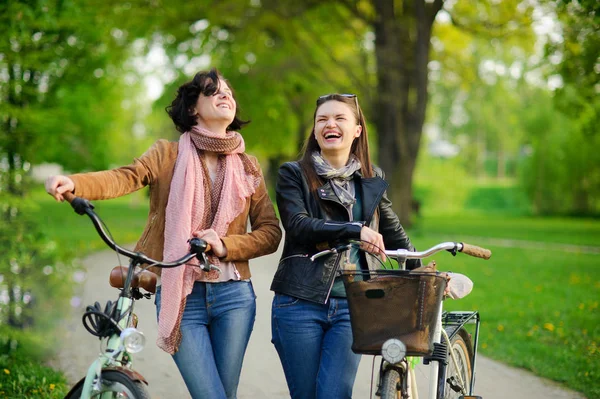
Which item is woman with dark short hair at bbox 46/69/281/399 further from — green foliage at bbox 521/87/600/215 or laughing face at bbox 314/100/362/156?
green foliage at bbox 521/87/600/215

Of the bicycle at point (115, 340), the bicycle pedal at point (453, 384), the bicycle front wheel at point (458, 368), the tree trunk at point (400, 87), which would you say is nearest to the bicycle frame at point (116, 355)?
the bicycle at point (115, 340)

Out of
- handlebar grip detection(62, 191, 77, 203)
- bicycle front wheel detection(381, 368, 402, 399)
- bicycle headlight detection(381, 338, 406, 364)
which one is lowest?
bicycle front wheel detection(381, 368, 402, 399)

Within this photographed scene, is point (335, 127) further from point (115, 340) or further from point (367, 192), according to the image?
point (115, 340)

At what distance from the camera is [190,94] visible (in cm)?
397

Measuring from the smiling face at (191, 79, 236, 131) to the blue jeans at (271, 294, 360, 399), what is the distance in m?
0.88

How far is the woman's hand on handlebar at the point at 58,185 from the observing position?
10.6 ft

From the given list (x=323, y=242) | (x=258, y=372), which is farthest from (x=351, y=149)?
(x=258, y=372)

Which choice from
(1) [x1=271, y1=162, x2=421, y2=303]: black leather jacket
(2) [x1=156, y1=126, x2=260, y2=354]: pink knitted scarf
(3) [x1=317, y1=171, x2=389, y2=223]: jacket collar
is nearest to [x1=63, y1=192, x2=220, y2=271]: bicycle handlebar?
(2) [x1=156, y1=126, x2=260, y2=354]: pink knitted scarf

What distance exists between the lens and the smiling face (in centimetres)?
393

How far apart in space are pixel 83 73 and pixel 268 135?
17676 mm

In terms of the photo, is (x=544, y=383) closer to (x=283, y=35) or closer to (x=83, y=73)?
(x=83, y=73)

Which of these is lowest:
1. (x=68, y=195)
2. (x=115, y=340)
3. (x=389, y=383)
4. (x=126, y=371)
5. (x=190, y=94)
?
(x=389, y=383)

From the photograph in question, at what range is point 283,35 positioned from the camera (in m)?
26.2

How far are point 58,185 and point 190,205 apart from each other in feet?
2.21
